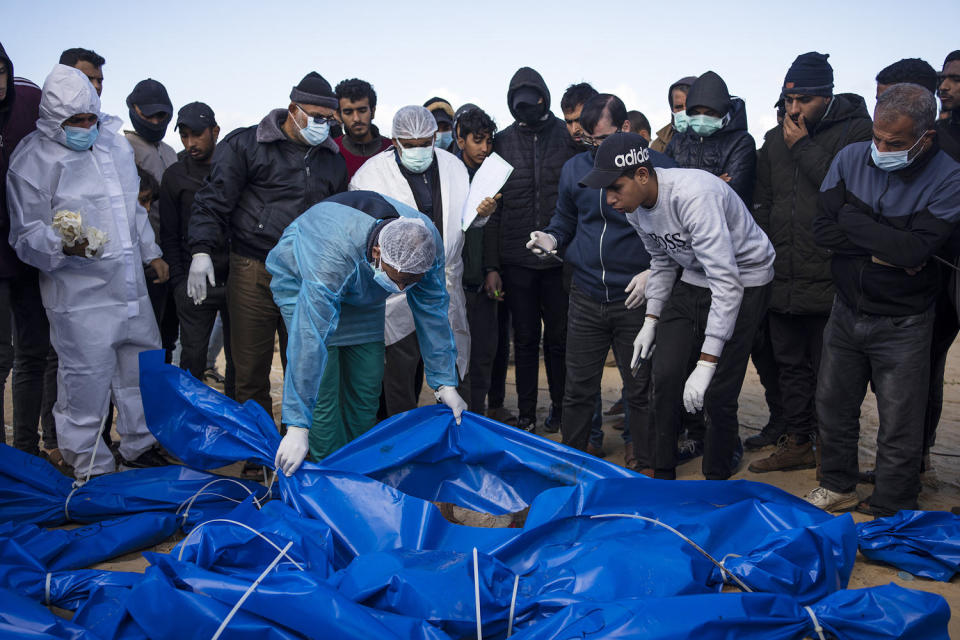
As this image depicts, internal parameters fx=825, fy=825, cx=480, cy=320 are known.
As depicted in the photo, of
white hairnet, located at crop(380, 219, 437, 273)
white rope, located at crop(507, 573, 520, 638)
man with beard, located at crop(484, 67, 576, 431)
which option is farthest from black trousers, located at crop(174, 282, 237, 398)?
white rope, located at crop(507, 573, 520, 638)

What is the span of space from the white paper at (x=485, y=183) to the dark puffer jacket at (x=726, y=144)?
3.20 feet

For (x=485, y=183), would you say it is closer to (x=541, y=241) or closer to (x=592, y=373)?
(x=541, y=241)

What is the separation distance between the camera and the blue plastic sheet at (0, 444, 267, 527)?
351 cm

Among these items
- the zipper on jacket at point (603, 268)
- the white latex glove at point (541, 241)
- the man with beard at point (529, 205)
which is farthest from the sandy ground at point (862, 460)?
the white latex glove at point (541, 241)

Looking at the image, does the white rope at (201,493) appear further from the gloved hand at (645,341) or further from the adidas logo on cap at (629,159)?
the adidas logo on cap at (629,159)

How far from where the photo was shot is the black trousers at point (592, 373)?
4.12 metres

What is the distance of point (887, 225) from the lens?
3412mm

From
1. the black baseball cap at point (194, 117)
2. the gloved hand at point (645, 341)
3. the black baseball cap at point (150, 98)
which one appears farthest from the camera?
the black baseball cap at point (150, 98)

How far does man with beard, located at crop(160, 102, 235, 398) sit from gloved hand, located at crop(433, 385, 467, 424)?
5.58 feet

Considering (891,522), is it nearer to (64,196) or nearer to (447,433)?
(447,433)

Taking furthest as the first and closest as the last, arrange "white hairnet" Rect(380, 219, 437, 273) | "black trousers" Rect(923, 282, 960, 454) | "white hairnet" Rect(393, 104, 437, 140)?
"white hairnet" Rect(393, 104, 437, 140), "black trousers" Rect(923, 282, 960, 454), "white hairnet" Rect(380, 219, 437, 273)

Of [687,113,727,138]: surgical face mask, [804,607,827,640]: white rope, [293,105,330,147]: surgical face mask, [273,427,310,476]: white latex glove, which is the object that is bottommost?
[804,607,827,640]: white rope

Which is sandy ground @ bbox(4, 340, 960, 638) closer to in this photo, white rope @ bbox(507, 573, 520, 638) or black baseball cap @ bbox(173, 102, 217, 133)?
white rope @ bbox(507, 573, 520, 638)

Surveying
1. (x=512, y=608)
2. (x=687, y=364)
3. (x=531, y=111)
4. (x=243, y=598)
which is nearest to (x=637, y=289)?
(x=687, y=364)
